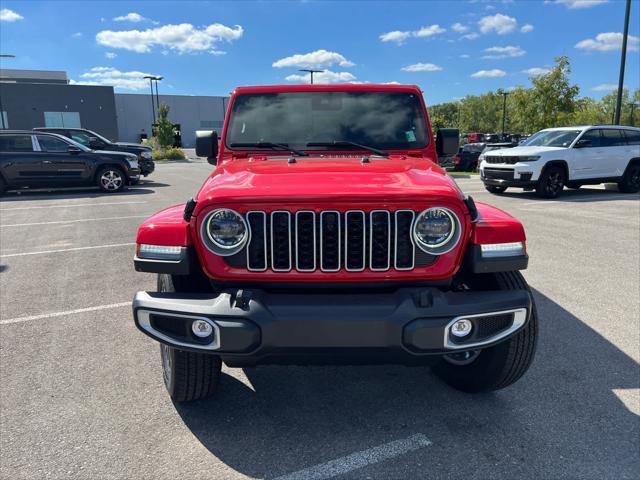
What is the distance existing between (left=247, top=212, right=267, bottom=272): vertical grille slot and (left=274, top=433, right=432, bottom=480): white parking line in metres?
1.00

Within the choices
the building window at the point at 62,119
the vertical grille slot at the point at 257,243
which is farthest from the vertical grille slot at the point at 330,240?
the building window at the point at 62,119

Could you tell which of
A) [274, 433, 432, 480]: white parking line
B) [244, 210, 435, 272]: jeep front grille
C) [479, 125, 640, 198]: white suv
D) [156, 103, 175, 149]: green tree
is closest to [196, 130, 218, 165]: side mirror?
[244, 210, 435, 272]: jeep front grille

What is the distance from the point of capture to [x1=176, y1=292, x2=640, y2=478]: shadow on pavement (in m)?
2.42

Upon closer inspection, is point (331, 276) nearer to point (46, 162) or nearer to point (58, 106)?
point (46, 162)

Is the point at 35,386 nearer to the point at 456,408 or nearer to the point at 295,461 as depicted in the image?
the point at 295,461

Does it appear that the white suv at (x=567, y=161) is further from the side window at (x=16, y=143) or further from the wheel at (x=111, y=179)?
the side window at (x=16, y=143)

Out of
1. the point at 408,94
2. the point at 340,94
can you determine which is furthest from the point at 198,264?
the point at 408,94

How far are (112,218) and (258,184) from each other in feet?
27.0

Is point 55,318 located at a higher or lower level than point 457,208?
lower

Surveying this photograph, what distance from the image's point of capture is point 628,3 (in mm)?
17562

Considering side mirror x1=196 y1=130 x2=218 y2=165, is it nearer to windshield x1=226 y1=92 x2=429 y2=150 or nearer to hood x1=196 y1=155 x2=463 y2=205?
windshield x1=226 y1=92 x2=429 y2=150

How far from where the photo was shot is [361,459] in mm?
2465

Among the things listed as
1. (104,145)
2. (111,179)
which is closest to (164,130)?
(104,145)

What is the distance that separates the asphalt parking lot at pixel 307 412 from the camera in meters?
2.43
